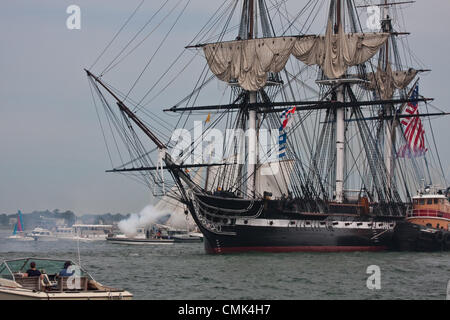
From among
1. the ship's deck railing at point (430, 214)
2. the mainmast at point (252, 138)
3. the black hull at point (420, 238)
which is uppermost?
the mainmast at point (252, 138)

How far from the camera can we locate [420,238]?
83.9 m

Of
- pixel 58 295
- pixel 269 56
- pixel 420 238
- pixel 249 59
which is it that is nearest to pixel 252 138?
pixel 249 59

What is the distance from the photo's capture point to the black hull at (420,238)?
275 feet

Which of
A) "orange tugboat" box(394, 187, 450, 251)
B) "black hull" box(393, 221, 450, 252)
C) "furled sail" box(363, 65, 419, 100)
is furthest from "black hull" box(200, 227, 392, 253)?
"furled sail" box(363, 65, 419, 100)

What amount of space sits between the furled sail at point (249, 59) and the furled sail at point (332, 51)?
148 inches

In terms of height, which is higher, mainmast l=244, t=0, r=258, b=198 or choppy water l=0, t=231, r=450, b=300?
mainmast l=244, t=0, r=258, b=198

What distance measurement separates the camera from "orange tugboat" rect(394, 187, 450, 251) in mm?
83812

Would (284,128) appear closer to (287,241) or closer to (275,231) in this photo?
(275,231)

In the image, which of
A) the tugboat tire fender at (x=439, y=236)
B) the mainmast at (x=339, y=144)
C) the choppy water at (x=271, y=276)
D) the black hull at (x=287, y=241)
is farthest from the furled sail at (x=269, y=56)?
the choppy water at (x=271, y=276)

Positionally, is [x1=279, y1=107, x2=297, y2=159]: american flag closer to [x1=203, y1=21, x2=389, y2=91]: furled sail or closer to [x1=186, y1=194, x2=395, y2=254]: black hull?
[x1=203, y1=21, x2=389, y2=91]: furled sail

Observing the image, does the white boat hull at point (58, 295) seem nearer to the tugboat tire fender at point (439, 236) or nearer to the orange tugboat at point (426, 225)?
the orange tugboat at point (426, 225)

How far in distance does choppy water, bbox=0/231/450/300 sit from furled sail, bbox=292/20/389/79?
2273cm

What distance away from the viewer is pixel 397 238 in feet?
280
